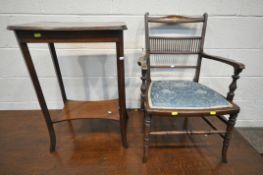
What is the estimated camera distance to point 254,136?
1.61 metres

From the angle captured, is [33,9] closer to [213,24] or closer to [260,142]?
[213,24]

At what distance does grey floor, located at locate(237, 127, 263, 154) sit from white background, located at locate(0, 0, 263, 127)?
0.23 feet

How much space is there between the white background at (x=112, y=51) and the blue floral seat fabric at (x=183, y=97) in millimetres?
489

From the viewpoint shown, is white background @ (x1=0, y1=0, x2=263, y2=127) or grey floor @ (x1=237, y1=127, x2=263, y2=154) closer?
white background @ (x1=0, y1=0, x2=263, y2=127)

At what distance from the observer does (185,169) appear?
3.43 ft

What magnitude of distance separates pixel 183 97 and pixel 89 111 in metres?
0.69

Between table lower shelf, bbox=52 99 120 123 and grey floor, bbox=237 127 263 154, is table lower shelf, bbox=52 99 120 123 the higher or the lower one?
the higher one

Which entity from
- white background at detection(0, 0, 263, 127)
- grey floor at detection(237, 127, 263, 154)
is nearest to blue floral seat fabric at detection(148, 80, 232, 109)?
white background at detection(0, 0, 263, 127)

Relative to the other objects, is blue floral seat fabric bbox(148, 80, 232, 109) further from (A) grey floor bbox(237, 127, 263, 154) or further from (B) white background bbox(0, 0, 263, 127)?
(A) grey floor bbox(237, 127, 263, 154)

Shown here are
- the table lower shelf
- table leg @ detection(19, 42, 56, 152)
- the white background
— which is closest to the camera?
table leg @ detection(19, 42, 56, 152)

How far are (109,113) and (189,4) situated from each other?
41.9 inches

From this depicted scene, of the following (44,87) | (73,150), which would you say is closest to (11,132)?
(44,87)

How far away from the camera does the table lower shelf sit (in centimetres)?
113

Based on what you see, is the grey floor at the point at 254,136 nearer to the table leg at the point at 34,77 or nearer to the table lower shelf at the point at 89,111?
the table lower shelf at the point at 89,111
